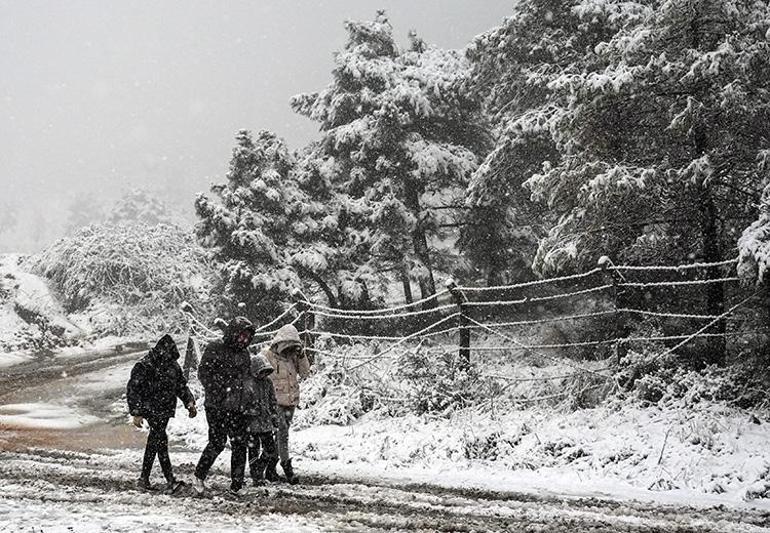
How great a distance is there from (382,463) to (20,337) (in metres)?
16.1

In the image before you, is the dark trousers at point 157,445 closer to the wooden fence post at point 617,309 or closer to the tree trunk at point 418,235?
the wooden fence post at point 617,309

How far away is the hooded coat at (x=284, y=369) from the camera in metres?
7.14

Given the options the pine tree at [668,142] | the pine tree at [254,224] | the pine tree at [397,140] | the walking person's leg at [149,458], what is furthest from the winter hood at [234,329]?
the pine tree at [397,140]

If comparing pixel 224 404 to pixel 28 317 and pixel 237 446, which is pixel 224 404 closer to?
pixel 237 446

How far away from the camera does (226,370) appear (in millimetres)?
6305

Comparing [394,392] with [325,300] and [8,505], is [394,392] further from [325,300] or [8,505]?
[325,300]

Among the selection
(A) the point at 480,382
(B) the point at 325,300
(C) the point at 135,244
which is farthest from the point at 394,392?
(C) the point at 135,244

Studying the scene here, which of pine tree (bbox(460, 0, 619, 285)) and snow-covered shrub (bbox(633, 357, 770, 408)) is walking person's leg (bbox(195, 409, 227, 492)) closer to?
snow-covered shrub (bbox(633, 357, 770, 408))

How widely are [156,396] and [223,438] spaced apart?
85 cm

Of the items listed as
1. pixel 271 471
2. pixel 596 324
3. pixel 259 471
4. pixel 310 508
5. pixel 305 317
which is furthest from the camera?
pixel 596 324

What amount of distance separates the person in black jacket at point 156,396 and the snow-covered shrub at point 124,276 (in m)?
15.1

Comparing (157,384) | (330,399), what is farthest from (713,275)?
(157,384)

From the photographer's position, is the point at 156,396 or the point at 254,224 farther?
the point at 254,224

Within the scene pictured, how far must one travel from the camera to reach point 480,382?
30.9 feet
